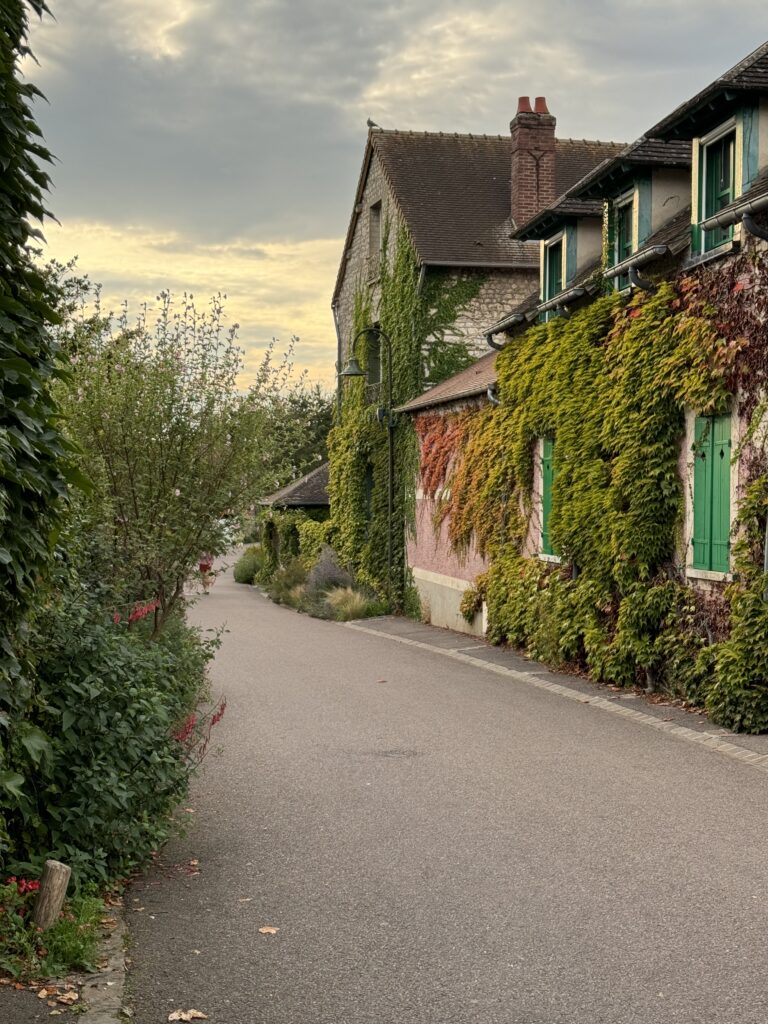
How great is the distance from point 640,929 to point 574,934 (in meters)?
0.32

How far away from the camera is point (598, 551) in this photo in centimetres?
1494

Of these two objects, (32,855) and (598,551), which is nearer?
(32,855)

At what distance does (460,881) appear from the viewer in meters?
6.48

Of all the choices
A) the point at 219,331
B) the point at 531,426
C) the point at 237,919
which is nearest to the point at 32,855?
the point at 237,919

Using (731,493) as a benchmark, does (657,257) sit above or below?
above

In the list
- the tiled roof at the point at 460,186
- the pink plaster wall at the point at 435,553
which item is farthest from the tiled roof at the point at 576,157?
the pink plaster wall at the point at 435,553

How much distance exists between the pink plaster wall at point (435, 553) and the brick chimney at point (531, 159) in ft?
24.2

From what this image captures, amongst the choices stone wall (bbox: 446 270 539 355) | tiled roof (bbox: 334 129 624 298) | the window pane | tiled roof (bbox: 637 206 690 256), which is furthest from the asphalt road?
tiled roof (bbox: 334 129 624 298)

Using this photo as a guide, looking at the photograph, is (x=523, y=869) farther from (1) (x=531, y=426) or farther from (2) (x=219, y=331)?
(1) (x=531, y=426)

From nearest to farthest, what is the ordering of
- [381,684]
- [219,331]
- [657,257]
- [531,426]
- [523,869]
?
1. [523,869]
2. [219,331]
3. [657,257]
4. [381,684]
5. [531,426]

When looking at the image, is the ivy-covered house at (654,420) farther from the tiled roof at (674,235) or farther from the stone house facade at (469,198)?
the stone house facade at (469,198)

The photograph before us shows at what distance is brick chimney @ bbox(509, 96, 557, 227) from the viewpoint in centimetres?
2697

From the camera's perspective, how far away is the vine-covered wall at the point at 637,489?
38.1 ft

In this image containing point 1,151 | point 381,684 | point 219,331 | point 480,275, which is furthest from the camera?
point 480,275
